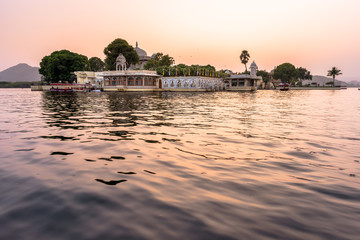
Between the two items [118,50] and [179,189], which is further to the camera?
[118,50]

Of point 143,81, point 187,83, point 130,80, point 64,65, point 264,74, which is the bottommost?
point 187,83

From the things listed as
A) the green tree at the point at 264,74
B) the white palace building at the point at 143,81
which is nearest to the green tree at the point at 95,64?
the white palace building at the point at 143,81

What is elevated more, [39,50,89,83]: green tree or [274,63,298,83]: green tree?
[274,63,298,83]: green tree

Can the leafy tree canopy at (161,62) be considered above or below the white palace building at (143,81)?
above

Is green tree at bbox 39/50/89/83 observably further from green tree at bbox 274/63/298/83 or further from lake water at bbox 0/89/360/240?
green tree at bbox 274/63/298/83

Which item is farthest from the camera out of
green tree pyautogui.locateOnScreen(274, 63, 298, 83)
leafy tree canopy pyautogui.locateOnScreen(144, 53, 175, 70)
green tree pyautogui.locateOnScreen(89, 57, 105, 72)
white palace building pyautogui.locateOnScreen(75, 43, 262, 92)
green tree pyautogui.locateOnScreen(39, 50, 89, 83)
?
green tree pyautogui.locateOnScreen(274, 63, 298, 83)

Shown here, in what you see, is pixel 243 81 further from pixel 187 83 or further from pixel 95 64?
pixel 95 64

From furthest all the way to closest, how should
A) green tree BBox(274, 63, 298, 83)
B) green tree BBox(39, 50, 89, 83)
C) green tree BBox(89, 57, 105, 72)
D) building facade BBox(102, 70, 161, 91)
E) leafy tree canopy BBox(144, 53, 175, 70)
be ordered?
green tree BBox(274, 63, 298, 83) < green tree BBox(89, 57, 105, 72) < leafy tree canopy BBox(144, 53, 175, 70) < green tree BBox(39, 50, 89, 83) < building facade BBox(102, 70, 161, 91)

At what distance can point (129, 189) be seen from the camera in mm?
4223

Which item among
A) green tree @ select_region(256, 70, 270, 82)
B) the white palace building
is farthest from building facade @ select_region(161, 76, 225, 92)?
green tree @ select_region(256, 70, 270, 82)

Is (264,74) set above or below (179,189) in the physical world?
above

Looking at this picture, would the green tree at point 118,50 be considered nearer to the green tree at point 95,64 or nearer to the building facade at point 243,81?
the green tree at point 95,64

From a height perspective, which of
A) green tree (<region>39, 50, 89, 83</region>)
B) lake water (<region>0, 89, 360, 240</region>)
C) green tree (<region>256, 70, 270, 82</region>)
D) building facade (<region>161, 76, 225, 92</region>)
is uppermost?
green tree (<region>256, 70, 270, 82</region>)

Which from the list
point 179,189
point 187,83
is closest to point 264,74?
point 187,83
